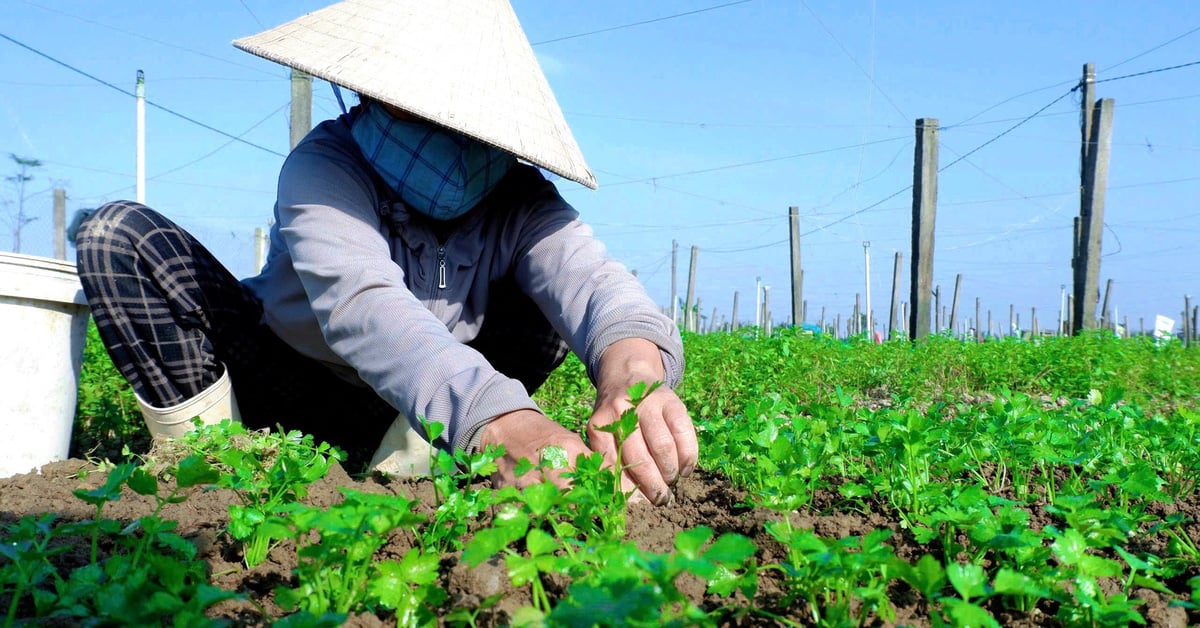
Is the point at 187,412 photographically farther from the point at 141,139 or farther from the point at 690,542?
the point at 141,139

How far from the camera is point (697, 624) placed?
107 cm

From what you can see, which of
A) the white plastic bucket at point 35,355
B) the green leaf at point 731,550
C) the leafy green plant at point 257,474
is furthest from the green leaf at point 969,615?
the white plastic bucket at point 35,355

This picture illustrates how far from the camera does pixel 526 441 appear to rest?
170cm

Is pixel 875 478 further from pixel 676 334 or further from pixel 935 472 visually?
pixel 676 334

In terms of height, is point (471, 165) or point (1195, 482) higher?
point (471, 165)

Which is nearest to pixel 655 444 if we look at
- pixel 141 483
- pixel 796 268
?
pixel 141 483

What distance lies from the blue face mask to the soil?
747mm

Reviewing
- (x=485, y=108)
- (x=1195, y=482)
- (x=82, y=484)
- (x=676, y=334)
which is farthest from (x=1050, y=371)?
(x=82, y=484)

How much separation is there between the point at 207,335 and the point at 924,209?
9.58m

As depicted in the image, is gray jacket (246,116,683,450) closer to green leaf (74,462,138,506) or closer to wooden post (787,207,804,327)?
green leaf (74,462,138,506)

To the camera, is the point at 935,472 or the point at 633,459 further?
the point at 935,472

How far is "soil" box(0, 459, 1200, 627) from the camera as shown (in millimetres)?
1359

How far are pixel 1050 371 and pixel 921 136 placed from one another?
539 centimetres

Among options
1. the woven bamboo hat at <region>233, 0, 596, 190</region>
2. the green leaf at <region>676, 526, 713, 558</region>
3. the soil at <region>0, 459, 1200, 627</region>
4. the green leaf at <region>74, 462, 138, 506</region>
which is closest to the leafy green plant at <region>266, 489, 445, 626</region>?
the soil at <region>0, 459, 1200, 627</region>
